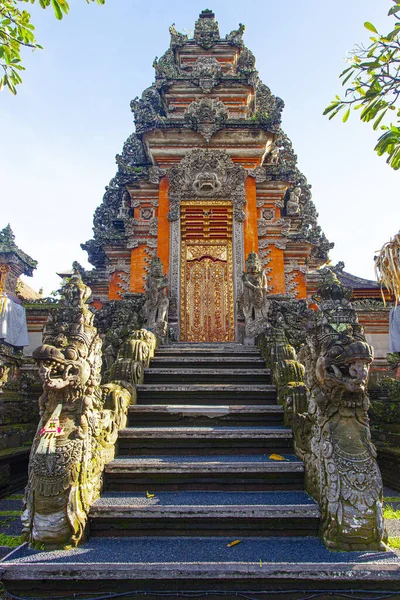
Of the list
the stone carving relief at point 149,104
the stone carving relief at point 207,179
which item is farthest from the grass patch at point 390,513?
the stone carving relief at point 149,104

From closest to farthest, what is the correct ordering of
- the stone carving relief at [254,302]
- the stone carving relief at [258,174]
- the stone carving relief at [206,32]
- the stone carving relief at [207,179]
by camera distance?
the stone carving relief at [254,302], the stone carving relief at [207,179], the stone carving relief at [258,174], the stone carving relief at [206,32]

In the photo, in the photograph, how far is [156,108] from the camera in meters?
13.2

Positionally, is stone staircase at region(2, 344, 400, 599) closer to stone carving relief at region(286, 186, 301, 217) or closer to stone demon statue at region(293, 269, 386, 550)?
stone demon statue at region(293, 269, 386, 550)

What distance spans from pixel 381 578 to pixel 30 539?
2518 millimetres

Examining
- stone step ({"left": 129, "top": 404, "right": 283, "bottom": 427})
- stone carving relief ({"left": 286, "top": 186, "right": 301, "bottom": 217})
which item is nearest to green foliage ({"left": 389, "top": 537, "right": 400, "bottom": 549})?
stone step ({"left": 129, "top": 404, "right": 283, "bottom": 427})

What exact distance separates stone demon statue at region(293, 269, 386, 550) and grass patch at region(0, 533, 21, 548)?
8.48 feet

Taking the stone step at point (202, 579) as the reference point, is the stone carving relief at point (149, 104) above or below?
above

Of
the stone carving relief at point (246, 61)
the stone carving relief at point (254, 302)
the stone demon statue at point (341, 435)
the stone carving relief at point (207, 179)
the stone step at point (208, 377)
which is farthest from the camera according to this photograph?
the stone carving relief at point (246, 61)

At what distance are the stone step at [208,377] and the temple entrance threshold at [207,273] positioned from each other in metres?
3.55

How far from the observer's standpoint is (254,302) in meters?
8.02

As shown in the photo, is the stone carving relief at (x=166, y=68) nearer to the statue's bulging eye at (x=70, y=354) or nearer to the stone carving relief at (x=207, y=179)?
the stone carving relief at (x=207, y=179)

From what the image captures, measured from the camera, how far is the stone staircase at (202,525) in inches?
104

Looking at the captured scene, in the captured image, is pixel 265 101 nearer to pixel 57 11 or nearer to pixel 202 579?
pixel 57 11

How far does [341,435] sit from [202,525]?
1.36m
